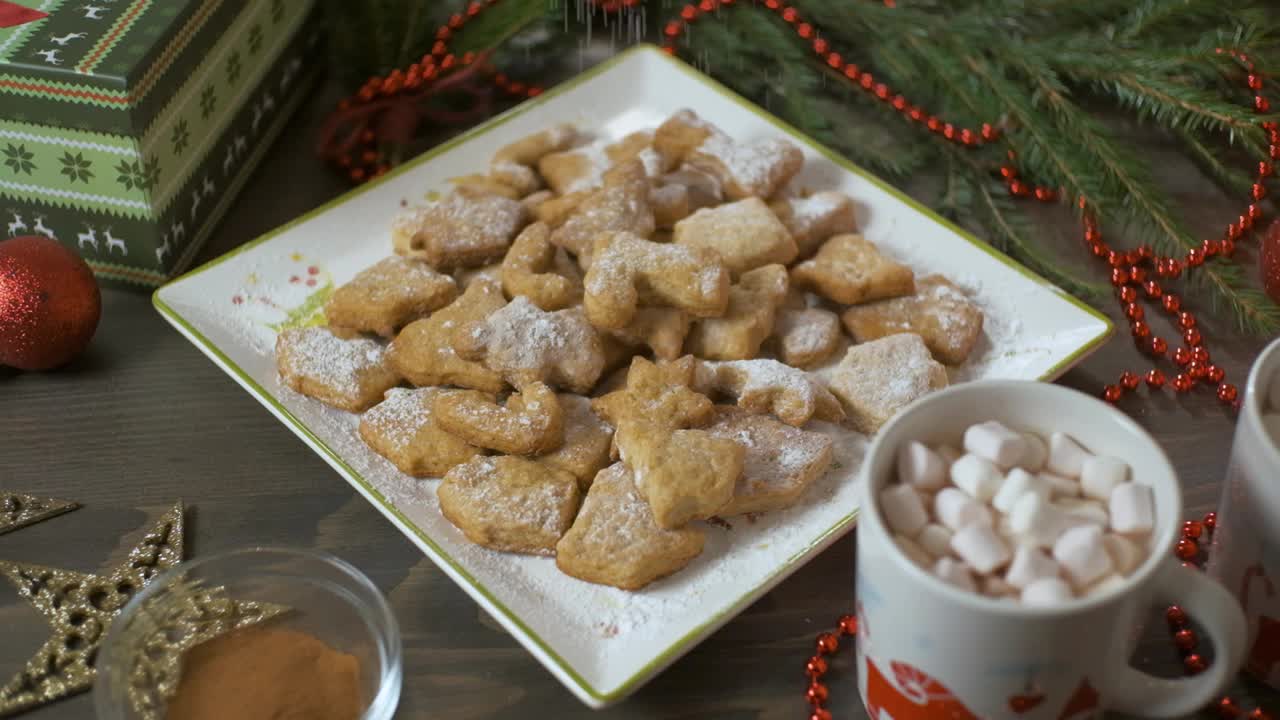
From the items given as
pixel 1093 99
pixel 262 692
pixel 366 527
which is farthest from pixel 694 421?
pixel 1093 99

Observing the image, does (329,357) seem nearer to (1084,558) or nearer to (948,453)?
(948,453)

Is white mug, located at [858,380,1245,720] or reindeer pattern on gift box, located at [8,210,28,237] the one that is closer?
white mug, located at [858,380,1245,720]

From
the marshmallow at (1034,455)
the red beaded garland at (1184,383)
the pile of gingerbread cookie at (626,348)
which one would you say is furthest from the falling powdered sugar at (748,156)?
the marshmallow at (1034,455)

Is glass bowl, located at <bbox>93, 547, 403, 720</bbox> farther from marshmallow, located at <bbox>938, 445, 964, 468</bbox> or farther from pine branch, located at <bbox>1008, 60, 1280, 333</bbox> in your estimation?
pine branch, located at <bbox>1008, 60, 1280, 333</bbox>

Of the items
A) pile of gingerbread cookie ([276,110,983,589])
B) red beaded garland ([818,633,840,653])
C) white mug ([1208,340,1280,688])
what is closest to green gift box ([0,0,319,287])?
pile of gingerbread cookie ([276,110,983,589])

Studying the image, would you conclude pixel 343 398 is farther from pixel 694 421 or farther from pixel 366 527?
pixel 694 421

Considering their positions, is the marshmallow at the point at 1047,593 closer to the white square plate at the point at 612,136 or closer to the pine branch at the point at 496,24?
the white square plate at the point at 612,136
